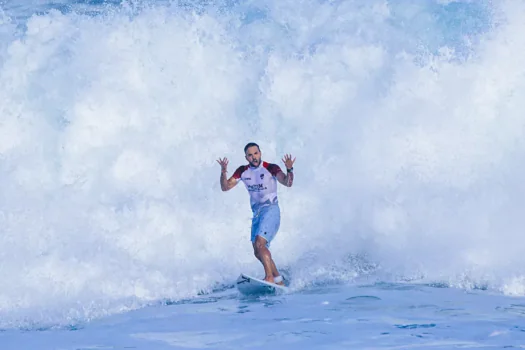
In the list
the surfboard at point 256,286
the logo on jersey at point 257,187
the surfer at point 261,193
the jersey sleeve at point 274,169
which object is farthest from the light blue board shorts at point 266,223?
the surfboard at point 256,286

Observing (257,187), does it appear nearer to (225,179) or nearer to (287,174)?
(225,179)

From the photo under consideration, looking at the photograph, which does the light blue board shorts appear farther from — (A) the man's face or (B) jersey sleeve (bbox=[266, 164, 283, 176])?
(A) the man's face

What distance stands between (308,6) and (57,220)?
6.65 metres

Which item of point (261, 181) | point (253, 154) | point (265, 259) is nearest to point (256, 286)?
point (265, 259)

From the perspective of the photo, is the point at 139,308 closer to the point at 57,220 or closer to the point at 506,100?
the point at 57,220

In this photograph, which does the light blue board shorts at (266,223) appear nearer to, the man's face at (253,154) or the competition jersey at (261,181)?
the competition jersey at (261,181)

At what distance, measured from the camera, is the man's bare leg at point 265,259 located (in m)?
9.19

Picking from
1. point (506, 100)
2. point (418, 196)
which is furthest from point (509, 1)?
point (418, 196)

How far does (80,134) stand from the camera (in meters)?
13.5

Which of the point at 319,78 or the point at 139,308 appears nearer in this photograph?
the point at 139,308

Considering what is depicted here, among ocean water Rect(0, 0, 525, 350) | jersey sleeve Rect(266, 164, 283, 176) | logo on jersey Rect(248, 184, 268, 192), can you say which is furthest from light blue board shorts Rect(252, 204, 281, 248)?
ocean water Rect(0, 0, 525, 350)

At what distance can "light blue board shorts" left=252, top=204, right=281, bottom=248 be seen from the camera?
937cm

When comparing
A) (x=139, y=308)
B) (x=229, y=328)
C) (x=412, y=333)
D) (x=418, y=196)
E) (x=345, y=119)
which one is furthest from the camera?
(x=345, y=119)

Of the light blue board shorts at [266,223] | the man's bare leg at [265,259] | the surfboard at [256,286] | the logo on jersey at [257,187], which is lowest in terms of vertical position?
the surfboard at [256,286]
